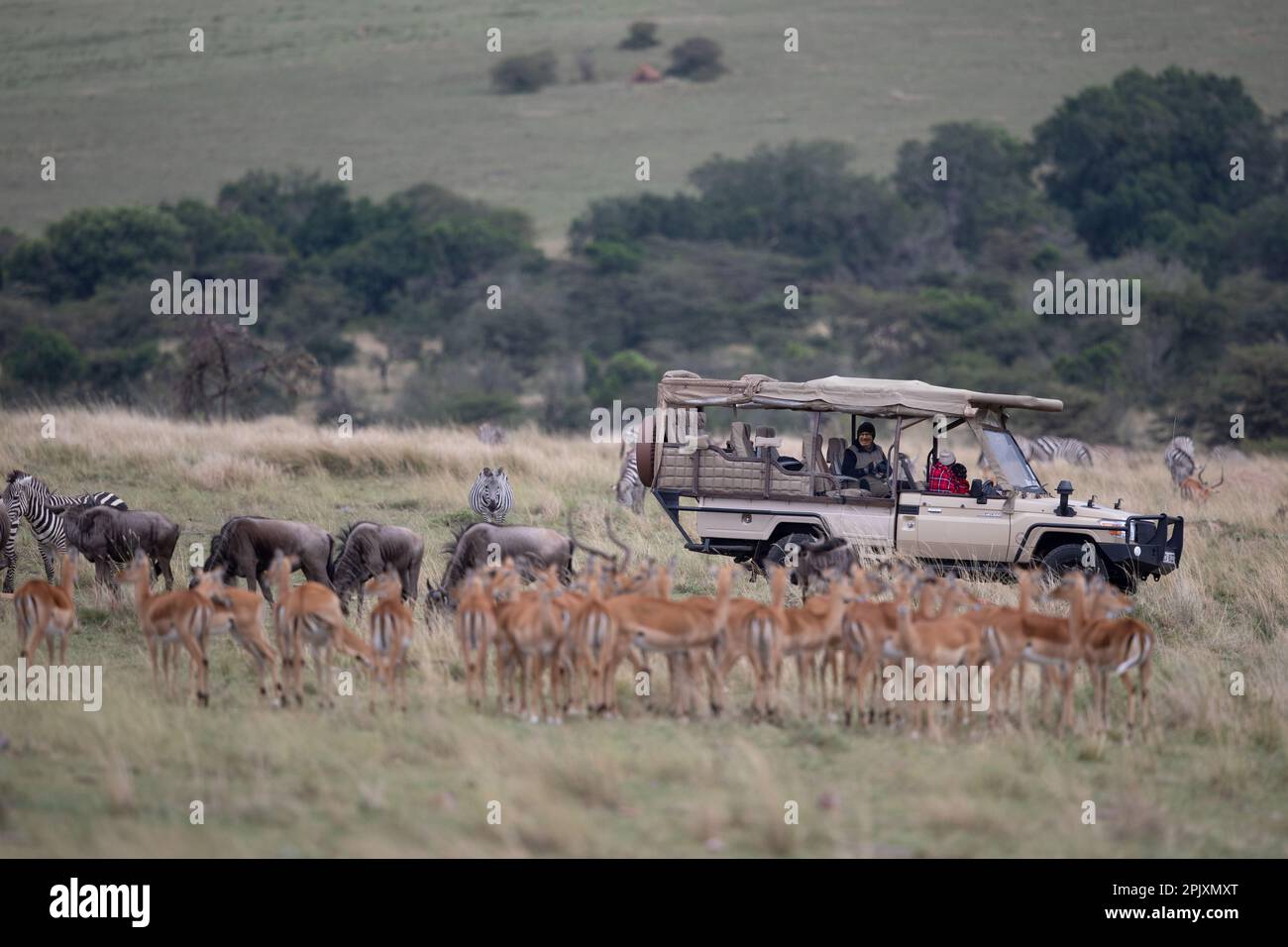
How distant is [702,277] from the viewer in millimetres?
47625

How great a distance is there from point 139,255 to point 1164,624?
129 ft

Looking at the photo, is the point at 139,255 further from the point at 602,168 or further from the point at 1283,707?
the point at 1283,707

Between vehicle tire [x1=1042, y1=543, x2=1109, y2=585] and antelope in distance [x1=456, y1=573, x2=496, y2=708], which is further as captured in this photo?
vehicle tire [x1=1042, y1=543, x2=1109, y2=585]

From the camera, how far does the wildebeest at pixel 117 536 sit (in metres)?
13.6

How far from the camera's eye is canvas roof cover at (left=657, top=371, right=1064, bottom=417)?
1377cm

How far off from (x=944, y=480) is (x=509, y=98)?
69068mm

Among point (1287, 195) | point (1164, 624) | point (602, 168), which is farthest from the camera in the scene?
point (602, 168)

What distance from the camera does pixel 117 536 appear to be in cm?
1361

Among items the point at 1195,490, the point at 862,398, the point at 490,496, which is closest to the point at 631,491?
the point at 490,496

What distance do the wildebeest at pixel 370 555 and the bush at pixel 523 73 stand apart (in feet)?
228

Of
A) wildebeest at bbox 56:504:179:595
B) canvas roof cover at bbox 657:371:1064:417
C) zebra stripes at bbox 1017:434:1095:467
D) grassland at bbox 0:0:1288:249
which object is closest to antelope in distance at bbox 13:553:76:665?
wildebeest at bbox 56:504:179:595

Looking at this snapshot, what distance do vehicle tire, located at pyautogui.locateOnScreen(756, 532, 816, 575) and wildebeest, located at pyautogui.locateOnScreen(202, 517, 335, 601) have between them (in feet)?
12.3

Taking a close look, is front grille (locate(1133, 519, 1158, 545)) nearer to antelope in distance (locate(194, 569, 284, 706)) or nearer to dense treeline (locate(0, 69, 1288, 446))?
antelope in distance (locate(194, 569, 284, 706))
